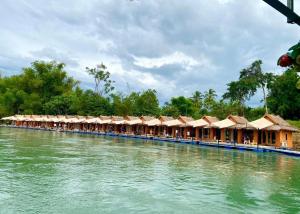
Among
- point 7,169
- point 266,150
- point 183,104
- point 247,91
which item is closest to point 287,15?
point 7,169

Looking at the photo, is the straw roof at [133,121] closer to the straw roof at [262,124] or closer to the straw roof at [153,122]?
the straw roof at [153,122]

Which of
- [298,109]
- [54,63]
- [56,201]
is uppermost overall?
[54,63]

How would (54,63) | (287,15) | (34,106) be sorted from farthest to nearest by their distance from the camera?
(54,63) < (34,106) < (287,15)

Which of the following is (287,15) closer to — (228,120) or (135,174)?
(135,174)

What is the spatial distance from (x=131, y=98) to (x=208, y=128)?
90.0 feet

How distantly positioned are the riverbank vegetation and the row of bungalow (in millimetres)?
5371

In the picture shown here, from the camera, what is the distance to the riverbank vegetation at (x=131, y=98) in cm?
4037

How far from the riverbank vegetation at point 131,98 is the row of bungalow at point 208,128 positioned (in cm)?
537

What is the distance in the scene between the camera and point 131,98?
63.4 m

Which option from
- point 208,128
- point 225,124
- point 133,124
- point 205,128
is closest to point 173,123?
point 205,128

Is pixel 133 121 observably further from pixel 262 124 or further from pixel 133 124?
pixel 262 124

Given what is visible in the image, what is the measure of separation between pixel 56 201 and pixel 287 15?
26.9 feet

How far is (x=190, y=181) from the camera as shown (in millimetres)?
13625

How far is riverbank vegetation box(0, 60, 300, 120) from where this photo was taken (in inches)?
1589
